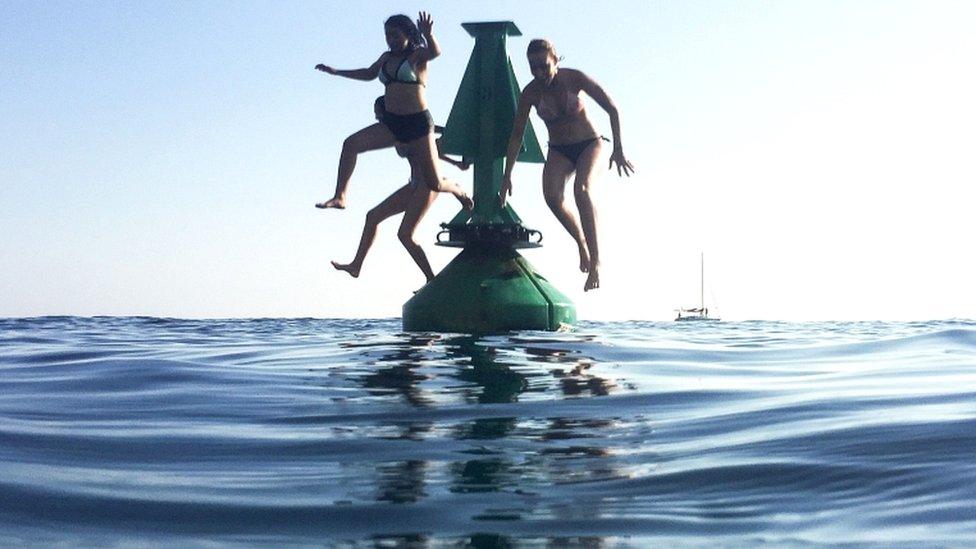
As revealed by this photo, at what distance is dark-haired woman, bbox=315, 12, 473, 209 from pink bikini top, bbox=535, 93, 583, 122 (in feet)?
4.51

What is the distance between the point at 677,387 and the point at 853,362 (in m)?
3.12

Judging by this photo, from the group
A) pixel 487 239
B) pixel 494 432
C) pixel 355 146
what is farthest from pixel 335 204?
pixel 494 432

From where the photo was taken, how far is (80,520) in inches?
129

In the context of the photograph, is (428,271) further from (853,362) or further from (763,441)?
(763,441)

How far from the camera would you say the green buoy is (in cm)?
1330

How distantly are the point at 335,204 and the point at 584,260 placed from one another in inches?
124

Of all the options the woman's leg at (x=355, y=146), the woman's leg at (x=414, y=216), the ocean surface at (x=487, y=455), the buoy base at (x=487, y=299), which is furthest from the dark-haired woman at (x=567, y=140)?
the ocean surface at (x=487, y=455)

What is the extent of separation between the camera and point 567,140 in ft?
44.6

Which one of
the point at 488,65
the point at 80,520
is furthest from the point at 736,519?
the point at 488,65

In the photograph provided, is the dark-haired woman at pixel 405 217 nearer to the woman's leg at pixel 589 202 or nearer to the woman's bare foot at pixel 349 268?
the woman's bare foot at pixel 349 268

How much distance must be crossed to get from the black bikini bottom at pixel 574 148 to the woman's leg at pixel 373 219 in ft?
6.76

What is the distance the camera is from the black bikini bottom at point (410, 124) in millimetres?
13212

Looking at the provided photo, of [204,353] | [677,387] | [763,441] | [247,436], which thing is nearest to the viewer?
[763,441]

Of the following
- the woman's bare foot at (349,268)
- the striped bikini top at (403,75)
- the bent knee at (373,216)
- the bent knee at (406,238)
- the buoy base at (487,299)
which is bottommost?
the buoy base at (487,299)
